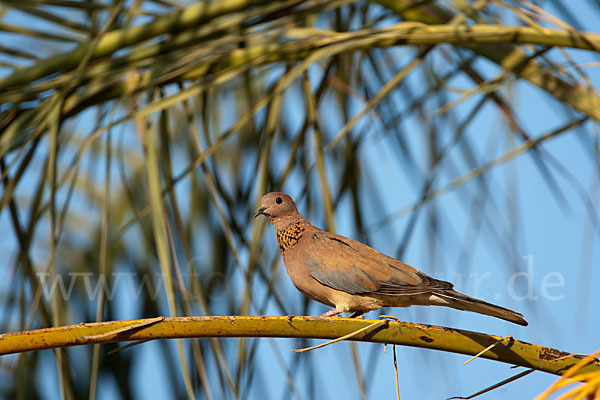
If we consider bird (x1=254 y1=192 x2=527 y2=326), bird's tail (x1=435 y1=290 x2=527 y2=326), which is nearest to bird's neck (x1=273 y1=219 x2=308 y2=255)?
bird (x1=254 y1=192 x2=527 y2=326)

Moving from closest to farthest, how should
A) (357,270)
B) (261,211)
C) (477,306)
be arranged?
(477,306) → (357,270) → (261,211)

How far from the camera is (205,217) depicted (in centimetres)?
210

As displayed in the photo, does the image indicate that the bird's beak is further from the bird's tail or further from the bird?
the bird's tail

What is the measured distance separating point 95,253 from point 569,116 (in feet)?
5.48

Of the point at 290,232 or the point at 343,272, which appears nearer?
the point at 343,272

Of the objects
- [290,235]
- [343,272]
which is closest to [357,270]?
[343,272]

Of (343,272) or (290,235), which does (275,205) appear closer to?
(290,235)

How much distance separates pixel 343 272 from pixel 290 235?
0.72ft

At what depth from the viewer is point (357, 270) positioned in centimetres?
148

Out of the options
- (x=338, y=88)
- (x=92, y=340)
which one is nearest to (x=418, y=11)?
(x=338, y=88)

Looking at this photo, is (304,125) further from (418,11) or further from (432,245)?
(432,245)

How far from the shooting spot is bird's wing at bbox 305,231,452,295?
4.58 ft

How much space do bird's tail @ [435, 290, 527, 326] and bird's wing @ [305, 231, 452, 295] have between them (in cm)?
4

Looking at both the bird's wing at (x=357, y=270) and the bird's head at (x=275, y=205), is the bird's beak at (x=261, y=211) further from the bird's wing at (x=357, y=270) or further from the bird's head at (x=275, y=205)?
the bird's wing at (x=357, y=270)
